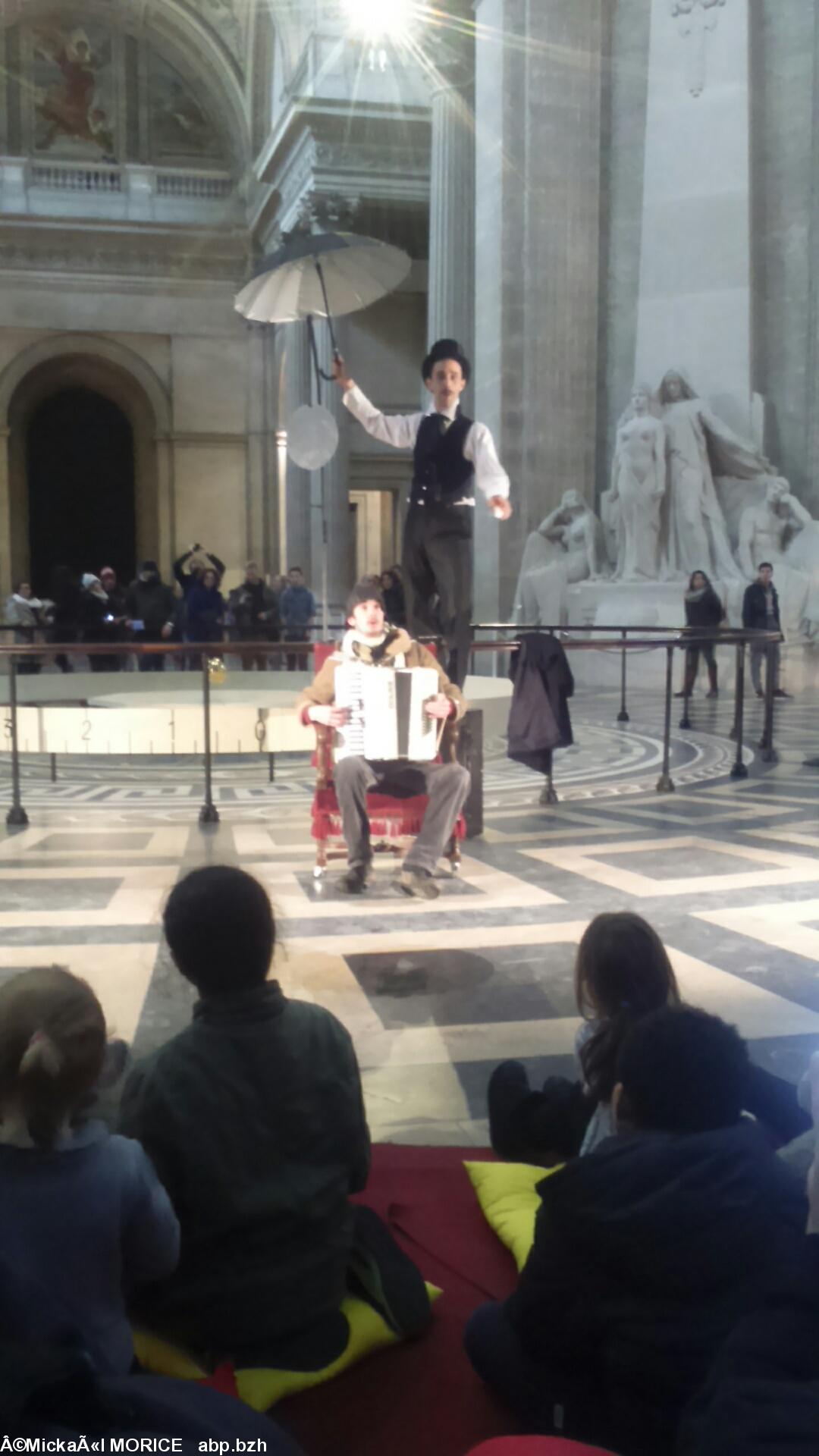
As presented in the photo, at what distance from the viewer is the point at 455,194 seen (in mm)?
17391

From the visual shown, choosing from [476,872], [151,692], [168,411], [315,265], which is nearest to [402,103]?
[168,411]

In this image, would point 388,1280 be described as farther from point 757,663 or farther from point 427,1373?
point 757,663

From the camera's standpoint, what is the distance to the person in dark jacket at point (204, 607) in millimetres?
14023

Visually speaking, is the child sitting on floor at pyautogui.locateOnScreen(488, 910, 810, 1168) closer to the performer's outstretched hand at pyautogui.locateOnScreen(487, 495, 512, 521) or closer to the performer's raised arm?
the performer's outstretched hand at pyautogui.locateOnScreen(487, 495, 512, 521)

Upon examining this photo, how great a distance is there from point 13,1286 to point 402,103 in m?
23.1

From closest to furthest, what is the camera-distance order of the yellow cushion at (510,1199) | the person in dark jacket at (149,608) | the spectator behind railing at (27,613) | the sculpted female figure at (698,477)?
the yellow cushion at (510,1199), the person in dark jacket at (149,608), the sculpted female figure at (698,477), the spectator behind railing at (27,613)

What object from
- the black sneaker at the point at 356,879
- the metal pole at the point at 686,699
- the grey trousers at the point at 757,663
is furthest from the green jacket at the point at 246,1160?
the grey trousers at the point at 757,663

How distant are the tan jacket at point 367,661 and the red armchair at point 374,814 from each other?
0.12m

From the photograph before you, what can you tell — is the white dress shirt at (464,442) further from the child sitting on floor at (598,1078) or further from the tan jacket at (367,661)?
the child sitting on floor at (598,1078)

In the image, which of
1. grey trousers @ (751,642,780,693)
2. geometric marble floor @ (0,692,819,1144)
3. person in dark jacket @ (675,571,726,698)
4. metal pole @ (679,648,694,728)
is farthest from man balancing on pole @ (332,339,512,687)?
grey trousers @ (751,642,780,693)

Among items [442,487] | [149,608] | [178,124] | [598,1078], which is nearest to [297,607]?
[149,608]

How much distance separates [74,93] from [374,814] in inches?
1065

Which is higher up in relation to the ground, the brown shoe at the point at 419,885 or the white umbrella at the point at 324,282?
the white umbrella at the point at 324,282

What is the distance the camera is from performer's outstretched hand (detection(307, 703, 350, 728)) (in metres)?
5.29
